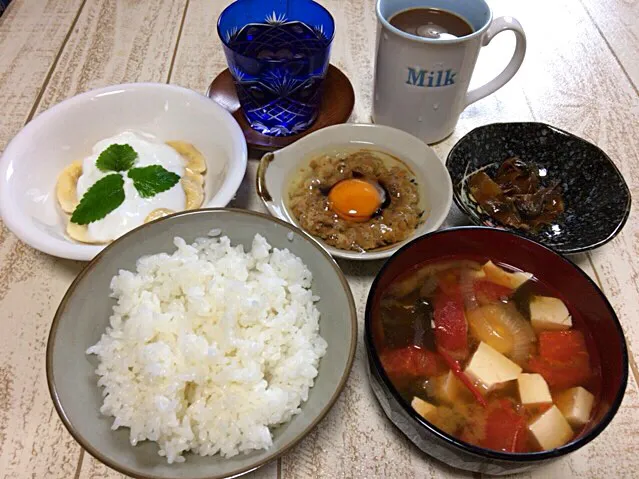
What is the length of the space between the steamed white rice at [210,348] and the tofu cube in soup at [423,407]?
0.72ft

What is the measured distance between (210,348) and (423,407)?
18.0 inches

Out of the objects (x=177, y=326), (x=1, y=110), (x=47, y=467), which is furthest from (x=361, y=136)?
(x=1, y=110)

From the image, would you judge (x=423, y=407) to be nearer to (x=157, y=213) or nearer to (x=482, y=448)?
(x=482, y=448)

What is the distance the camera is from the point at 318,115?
5.83 feet

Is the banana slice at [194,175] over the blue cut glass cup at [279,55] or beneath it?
beneath

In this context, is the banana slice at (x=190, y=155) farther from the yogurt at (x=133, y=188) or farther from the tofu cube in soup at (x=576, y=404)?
the tofu cube in soup at (x=576, y=404)

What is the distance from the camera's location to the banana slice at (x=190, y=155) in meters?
1.62

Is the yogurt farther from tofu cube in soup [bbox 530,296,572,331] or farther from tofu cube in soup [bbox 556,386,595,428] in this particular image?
tofu cube in soup [bbox 556,386,595,428]

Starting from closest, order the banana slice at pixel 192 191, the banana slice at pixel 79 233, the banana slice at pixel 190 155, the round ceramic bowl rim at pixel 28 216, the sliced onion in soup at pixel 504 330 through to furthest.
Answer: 1. the sliced onion in soup at pixel 504 330
2. the round ceramic bowl rim at pixel 28 216
3. the banana slice at pixel 79 233
4. the banana slice at pixel 192 191
5. the banana slice at pixel 190 155

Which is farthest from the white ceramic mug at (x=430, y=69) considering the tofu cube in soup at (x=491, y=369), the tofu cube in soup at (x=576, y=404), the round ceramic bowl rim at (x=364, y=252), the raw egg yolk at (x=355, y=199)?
the tofu cube in soup at (x=576, y=404)

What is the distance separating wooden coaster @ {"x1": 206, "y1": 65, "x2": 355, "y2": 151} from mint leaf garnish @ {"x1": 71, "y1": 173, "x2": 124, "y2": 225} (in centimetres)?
43

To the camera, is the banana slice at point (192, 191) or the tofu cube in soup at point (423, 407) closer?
the tofu cube in soup at point (423, 407)

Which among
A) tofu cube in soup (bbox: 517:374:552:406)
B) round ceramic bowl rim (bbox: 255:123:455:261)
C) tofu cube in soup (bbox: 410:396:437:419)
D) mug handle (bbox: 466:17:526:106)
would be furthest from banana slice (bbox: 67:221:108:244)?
mug handle (bbox: 466:17:526:106)

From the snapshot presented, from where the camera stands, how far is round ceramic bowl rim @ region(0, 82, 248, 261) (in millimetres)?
1282
